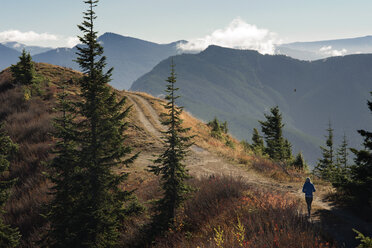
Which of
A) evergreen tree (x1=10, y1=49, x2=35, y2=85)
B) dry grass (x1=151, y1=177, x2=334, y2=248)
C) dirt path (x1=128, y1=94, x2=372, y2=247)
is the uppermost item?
evergreen tree (x1=10, y1=49, x2=35, y2=85)

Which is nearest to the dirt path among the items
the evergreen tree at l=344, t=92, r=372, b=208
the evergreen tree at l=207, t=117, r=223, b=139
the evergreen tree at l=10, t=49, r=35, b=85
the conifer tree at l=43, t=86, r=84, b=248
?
the evergreen tree at l=344, t=92, r=372, b=208

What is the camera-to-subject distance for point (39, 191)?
581 inches

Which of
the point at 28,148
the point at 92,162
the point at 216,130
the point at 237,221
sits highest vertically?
the point at 92,162

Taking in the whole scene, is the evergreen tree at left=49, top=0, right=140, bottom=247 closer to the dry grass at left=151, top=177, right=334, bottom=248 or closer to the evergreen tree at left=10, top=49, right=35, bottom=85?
the dry grass at left=151, top=177, right=334, bottom=248

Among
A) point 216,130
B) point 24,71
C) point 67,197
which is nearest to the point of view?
point 67,197

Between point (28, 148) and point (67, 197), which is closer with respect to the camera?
point (67, 197)

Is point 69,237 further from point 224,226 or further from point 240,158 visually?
point 240,158

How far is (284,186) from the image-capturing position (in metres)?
14.6

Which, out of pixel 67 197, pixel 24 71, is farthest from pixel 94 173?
pixel 24 71

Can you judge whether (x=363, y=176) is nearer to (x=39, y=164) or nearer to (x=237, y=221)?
(x=237, y=221)

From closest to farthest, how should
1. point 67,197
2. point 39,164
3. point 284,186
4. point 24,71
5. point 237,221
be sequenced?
1. point 237,221
2. point 67,197
3. point 284,186
4. point 39,164
5. point 24,71

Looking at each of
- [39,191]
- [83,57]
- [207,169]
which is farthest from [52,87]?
[83,57]

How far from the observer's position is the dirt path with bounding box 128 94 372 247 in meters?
8.41

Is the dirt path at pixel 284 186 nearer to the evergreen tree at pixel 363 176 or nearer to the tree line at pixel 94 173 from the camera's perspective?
the evergreen tree at pixel 363 176
